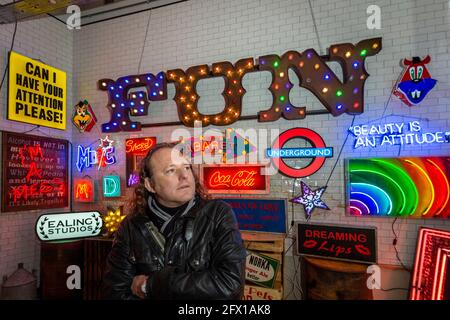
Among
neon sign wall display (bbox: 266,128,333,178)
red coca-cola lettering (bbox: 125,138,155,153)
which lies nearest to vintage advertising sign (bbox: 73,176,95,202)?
red coca-cola lettering (bbox: 125,138,155,153)

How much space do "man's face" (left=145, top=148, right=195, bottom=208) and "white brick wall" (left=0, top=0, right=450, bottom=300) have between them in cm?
282

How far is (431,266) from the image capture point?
132 inches

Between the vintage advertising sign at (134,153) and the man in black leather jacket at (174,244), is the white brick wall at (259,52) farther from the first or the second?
the man in black leather jacket at (174,244)

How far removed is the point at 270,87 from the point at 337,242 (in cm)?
231

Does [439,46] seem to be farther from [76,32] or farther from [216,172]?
[76,32]

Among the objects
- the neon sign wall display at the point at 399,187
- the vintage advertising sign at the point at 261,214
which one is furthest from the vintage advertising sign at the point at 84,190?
the neon sign wall display at the point at 399,187

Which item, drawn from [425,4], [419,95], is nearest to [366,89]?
[419,95]

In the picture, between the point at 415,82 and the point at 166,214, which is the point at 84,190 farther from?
the point at 415,82

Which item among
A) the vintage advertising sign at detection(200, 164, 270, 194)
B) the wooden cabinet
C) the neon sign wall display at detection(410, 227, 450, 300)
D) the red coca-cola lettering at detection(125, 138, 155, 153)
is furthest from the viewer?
the red coca-cola lettering at detection(125, 138, 155, 153)

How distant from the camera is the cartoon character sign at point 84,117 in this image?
228 inches

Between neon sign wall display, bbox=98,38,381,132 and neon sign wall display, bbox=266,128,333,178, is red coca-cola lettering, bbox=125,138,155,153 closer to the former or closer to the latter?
neon sign wall display, bbox=98,38,381,132

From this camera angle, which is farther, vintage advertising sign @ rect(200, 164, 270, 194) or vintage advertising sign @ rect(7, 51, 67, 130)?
vintage advertising sign @ rect(7, 51, 67, 130)

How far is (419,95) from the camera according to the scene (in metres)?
3.80

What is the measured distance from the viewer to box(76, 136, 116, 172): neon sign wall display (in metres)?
5.57
